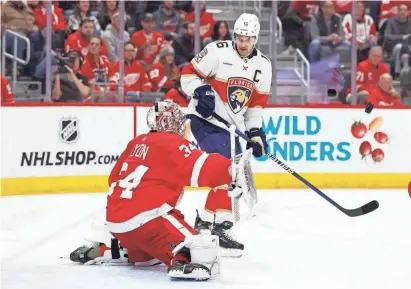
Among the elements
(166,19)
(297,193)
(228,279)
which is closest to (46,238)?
(228,279)

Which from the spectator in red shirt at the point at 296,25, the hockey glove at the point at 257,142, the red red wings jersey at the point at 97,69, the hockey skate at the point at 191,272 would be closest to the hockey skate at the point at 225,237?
the hockey glove at the point at 257,142

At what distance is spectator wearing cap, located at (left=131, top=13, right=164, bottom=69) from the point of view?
8.51 metres

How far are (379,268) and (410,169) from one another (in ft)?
14.0

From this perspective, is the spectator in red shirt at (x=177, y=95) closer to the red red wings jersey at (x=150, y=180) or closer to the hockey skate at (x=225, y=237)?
the hockey skate at (x=225, y=237)

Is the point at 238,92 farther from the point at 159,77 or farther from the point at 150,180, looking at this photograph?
the point at 159,77

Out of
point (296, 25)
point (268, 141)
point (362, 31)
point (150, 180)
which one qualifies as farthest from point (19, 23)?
point (150, 180)

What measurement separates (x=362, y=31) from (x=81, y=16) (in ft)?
8.79

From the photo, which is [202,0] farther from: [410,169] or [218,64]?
[218,64]

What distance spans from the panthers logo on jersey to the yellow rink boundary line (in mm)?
2934

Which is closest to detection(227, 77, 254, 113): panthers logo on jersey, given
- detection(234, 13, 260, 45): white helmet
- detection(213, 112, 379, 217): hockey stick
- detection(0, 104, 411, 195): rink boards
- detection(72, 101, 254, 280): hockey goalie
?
detection(213, 112, 379, 217): hockey stick

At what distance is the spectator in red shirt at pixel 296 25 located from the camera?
28.9ft

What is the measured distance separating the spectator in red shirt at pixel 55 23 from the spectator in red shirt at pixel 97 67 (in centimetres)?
27

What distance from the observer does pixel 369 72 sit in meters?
8.84

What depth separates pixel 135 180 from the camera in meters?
4.11
